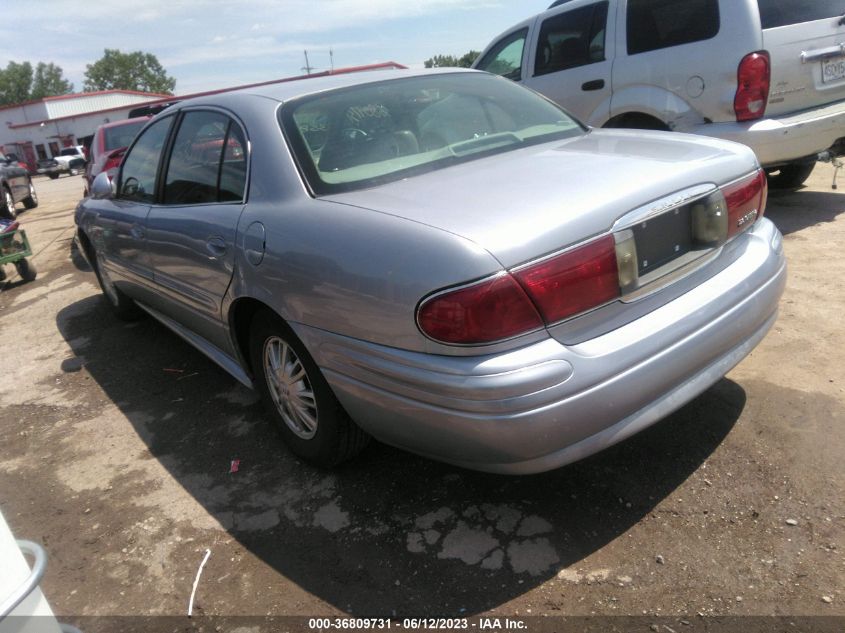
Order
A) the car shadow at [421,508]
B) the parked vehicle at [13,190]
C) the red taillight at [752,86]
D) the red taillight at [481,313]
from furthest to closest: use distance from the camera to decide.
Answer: the parked vehicle at [13,190] < the red taillight at [752,86] < the car shadow at [421,508] < the red taillight at [481,313]

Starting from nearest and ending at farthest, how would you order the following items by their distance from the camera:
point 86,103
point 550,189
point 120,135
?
point 550,189, point 120,135, point 86,103

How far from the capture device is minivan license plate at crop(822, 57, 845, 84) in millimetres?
4996

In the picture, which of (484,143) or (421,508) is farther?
(484,143)

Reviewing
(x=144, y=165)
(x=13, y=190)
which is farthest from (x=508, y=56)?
(x=13, y=190)

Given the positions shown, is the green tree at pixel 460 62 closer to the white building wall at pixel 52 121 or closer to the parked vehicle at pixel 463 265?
the parked vehicle at pixel 463 265

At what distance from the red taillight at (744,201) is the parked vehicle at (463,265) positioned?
1cm

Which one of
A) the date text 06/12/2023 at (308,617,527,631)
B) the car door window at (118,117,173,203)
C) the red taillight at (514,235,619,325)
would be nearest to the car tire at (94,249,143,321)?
the car door window at (118,117,173,203)

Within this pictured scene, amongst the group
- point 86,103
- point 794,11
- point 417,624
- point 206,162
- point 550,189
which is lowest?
point 417,624

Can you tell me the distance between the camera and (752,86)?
4.82m

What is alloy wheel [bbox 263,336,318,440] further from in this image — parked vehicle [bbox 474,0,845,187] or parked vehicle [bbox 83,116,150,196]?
parked vehicle [bbox 83,116,150,196]

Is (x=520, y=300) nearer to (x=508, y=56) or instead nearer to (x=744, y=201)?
(x=744, y=201)

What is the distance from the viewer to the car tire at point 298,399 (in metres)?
2.57

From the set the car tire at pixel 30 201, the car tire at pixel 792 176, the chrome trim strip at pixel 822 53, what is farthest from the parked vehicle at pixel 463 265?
the car tire at pixel 30 201

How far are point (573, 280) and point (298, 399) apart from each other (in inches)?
52.2
